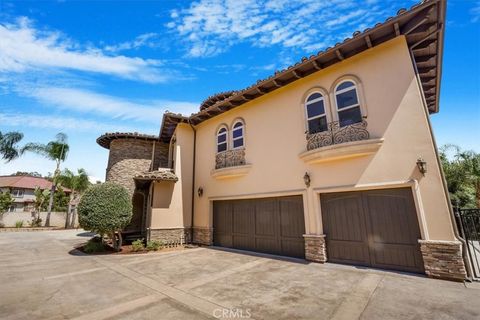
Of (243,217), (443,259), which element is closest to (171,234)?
(243,217)

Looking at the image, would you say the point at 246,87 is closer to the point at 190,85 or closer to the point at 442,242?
the point at 190,85

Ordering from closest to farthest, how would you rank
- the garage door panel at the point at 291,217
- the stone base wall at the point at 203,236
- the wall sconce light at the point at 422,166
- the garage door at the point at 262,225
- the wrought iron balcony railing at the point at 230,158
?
1. the wall sconce light at the point at 422,166
2. the garage door panel at the point at 291,217
3. the garage door at the point at 262,225
4. the wrought iron balcony railing at the point at 230,158
5. the stone base wall at the point at 203,236

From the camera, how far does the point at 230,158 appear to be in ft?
38.9

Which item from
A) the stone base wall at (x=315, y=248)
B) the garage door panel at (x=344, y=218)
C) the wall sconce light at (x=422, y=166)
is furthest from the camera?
the stone base wall at (x=315, y=248)

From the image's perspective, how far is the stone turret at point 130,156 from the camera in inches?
664

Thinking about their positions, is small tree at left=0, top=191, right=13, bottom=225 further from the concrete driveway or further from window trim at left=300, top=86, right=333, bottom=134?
window trim at left=300, top=86, right=333, bottom=134

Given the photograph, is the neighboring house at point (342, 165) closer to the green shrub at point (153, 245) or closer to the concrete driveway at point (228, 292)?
the green shrub at point (153, 245)

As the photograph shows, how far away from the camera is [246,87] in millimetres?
11016

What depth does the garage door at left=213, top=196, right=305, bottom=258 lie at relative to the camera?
920 centimetres

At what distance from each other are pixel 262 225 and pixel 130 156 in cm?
1259

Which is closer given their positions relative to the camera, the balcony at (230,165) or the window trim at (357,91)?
the window trim at (357,91)

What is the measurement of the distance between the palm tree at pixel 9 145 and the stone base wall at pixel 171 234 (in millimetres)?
27242

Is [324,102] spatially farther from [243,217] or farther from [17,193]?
[17,193]

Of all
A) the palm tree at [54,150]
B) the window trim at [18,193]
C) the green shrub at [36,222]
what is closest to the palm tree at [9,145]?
the palm tree at [54,150]
